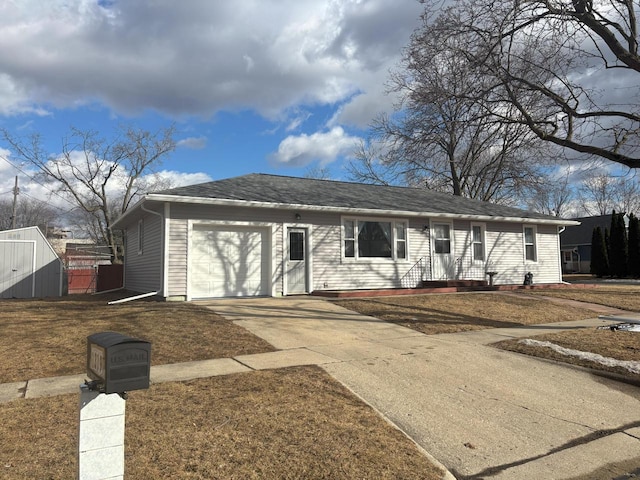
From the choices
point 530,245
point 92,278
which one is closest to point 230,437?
point 530,245

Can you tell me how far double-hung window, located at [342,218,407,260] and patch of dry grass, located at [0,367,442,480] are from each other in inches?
396

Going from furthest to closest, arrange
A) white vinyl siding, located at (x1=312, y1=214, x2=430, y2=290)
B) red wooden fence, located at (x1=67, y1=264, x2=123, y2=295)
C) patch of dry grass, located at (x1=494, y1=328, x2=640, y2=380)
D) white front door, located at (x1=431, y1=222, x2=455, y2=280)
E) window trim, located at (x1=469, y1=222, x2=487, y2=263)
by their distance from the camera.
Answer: red wooden fence, located at (x1=67, y1=264, x2=123, y2=295)
window trim, located at (x1=469, y1=222, x2=487, y2=263)
white front door, located at (x1=431, y1=222, x2=455, y2=280)
white vinyl siding, located at (x1=312, y1=214, x2=430, y2=290)
patch of dry grass, located at (x1=494, y1=328, x2=640, y2=380)

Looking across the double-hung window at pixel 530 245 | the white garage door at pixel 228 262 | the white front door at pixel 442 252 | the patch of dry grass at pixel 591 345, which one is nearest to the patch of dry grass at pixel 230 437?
the patch of dry grass at pixel 591 345

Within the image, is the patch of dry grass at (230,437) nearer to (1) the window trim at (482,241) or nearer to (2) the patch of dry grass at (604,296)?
(2) the patch of dry grass at (604,296)

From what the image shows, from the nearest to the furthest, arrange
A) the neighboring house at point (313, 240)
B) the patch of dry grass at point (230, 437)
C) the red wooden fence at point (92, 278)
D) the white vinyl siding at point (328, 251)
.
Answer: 1. the patch of dry grass at point (230, 437)
2. the white vinyl siding at point (328, 251)
3. the neighboring house at point (313, 240)
4. the red wooden fence at point (92, 278)

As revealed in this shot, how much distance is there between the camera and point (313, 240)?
47.1ft

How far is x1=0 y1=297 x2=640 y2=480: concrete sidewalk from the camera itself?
3.89m

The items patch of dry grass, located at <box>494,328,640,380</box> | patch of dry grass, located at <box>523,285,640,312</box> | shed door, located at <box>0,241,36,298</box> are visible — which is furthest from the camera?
shed door, located at <box>0,241,36,298</box>

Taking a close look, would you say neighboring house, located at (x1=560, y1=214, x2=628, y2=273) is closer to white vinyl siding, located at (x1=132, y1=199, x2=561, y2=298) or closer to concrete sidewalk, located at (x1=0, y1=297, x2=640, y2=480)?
white vinyl siding, located at (x1=132, y1=199, x2=561, y2=298)

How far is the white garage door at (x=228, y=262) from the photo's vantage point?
12852mm

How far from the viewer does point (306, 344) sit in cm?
767

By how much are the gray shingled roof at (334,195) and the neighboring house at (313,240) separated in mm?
52

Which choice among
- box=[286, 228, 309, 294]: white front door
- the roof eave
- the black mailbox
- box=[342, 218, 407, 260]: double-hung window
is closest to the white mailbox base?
the black mailbox

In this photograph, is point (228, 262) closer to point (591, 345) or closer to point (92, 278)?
point (591, 345)
